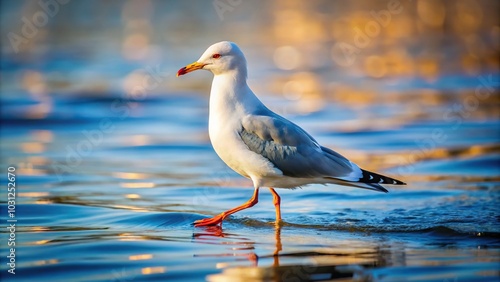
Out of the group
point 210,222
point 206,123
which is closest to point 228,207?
point 210,222

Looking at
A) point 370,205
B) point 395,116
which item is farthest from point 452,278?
point 395,116

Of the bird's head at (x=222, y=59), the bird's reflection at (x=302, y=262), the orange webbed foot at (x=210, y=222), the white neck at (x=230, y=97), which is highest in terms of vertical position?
the bird's head at (x=222, y=59)

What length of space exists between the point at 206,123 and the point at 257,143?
7.43m

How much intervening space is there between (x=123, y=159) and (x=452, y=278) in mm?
6797

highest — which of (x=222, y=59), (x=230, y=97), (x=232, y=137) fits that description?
(x=222, y=59)

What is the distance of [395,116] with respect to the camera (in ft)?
50.3

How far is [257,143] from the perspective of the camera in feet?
25.6

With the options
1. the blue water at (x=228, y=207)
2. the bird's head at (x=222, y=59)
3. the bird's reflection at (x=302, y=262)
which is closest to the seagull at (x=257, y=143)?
the bird's head at (x=222, y=59)

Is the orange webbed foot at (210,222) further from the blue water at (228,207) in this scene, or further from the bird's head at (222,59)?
the bird's head at (222,59)
